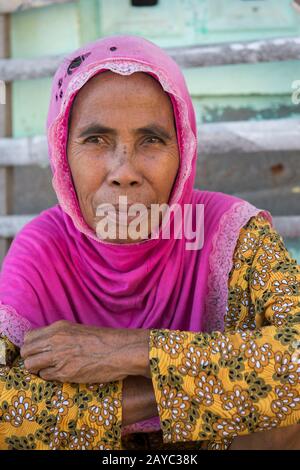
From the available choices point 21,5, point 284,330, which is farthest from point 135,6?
point 284,330

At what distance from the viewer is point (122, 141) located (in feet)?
5.66

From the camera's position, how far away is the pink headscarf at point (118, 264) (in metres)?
1.83

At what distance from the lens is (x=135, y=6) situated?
9.79 feet

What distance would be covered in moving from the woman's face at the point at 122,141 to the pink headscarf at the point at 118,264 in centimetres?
6

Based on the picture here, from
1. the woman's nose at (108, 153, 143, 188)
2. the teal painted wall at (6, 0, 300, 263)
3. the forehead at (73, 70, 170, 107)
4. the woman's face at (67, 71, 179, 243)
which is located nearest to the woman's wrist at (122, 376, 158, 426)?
the woman's face at (67, 71, 179, 243)

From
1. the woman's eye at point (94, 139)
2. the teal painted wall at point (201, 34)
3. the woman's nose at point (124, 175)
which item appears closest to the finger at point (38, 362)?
the woman's nose at point (124, 175)

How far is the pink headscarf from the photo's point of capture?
1.83m

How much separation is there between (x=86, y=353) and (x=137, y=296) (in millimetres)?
348

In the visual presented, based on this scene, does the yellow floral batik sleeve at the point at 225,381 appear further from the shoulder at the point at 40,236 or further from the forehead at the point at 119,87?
the forehead at the point at 119,87

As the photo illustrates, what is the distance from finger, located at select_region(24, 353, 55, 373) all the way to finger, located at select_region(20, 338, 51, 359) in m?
0.01

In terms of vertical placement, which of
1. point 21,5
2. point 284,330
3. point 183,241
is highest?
point 21,5

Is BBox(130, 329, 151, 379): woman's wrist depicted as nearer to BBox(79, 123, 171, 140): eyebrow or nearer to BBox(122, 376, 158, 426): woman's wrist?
BBox(122, 376, 158, 426): woman's wrist
